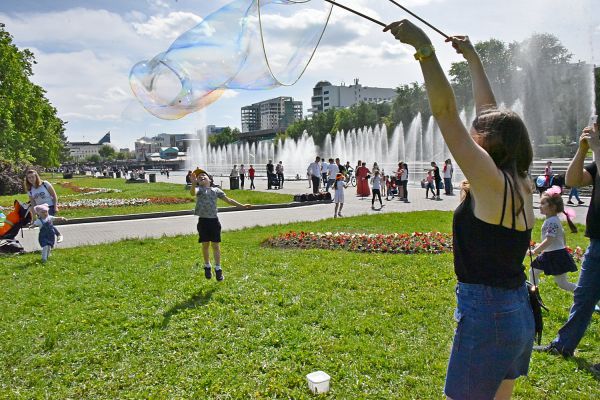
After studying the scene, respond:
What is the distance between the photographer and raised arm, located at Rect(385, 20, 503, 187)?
1920mm

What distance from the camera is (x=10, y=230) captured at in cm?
1084

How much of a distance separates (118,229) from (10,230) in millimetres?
4075

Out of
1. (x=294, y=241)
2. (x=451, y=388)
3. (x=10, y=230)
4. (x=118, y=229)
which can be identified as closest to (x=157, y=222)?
(x=118, y=229)

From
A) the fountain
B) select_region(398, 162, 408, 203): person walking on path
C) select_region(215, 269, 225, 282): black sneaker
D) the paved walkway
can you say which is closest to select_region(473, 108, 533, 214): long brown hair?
select_region(215, 269, 225, 282): black sneaker

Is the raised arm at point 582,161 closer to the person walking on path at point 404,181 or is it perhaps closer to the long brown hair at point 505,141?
the long brown hair at point 505,141

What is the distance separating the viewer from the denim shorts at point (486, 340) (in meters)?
2.18

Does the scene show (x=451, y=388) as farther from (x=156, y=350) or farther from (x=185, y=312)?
(x=185, y=312)

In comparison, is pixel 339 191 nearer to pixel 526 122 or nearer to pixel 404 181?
pixel 404 181

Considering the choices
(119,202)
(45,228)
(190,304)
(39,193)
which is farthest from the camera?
(119,202)

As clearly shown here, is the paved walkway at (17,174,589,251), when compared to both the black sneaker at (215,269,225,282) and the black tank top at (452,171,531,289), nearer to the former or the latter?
the black sneaker at (215,269,225,282)

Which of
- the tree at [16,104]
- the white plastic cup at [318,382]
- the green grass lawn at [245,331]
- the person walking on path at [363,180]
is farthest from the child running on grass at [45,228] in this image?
the tree at [16,104]

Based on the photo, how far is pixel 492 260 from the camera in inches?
85.1

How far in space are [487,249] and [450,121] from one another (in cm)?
62

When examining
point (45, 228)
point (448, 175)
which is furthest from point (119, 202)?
point (448, 175)
